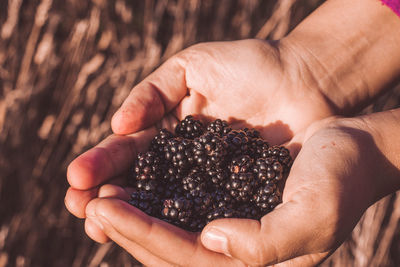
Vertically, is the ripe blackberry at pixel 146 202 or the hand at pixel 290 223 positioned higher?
the hand at pixel 290 223

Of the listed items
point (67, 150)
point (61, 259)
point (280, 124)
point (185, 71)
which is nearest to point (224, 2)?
point (185, 71)

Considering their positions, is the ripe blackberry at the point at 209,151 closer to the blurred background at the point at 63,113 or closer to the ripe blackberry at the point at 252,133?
the ripe blackberry at the point at 252,133

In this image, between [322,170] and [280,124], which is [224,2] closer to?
[280,124]

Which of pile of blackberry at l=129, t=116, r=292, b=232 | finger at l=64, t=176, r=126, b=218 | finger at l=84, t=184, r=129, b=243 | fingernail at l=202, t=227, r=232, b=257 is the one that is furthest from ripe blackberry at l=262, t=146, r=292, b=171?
finger at l=64, t=176, r=126, b=218

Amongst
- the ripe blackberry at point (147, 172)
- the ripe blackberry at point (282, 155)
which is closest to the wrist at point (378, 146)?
the ripe blackberry at point (282, 155)

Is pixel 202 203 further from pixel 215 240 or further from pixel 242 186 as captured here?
pixel 215 240
